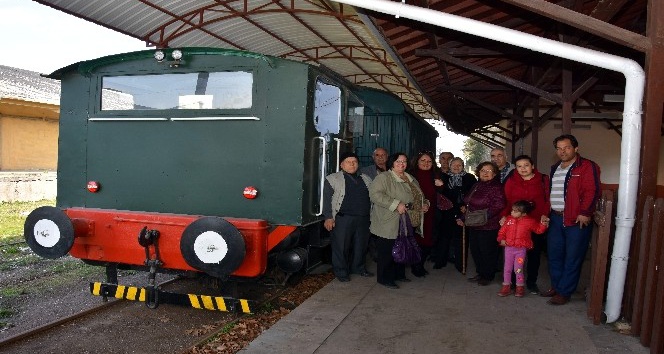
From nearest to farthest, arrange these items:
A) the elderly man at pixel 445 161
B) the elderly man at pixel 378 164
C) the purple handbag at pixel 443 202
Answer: the elderly man at pixel 378 164, the purple handbag at pixel 443 202, the elderly man at pixel 445 161

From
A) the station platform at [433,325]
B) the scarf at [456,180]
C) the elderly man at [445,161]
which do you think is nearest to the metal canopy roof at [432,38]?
the elderly man at [445,161]

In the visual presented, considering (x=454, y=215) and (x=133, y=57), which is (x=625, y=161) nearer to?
(x=454, y=215)

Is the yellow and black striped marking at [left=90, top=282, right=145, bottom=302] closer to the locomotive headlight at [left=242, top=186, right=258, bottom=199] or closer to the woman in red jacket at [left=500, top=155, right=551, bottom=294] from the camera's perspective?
the locomotive headlight at [left=242, top=186, right=258, bottom=199]

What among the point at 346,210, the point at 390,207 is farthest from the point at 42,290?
the point at 390,207

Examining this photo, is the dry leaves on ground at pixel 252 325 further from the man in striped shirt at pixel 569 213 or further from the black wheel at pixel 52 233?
the man in striped shirt at pixel 569 213

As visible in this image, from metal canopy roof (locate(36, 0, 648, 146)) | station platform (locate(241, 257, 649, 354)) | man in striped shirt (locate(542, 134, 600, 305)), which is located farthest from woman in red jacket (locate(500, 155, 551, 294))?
metal canopy roof (locate(36, 0, 648, 146))

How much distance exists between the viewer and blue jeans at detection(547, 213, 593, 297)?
4887 mm

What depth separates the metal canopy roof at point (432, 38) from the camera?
6070mm

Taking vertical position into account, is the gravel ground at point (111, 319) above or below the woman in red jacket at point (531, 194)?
below

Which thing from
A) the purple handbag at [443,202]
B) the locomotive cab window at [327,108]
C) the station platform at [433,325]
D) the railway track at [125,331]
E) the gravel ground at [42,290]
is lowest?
the gravel ground at [42,290]

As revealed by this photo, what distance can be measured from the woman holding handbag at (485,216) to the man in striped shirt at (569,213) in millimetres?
671

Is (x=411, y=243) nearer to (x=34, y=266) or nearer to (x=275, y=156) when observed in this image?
(x=275, y=156)

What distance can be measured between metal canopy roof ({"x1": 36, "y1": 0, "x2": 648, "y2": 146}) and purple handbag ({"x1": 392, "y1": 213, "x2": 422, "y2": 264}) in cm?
223

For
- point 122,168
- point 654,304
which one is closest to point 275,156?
point 122,168
